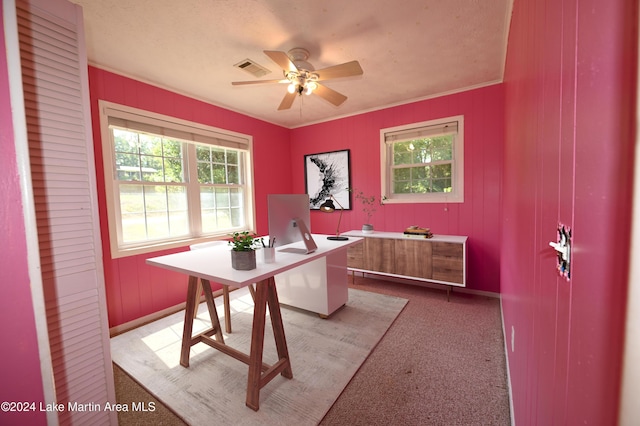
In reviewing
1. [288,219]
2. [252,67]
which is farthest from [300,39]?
[288,219]

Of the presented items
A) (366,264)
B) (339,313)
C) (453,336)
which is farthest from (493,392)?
(366,264)

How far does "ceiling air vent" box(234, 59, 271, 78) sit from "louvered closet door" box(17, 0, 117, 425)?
1.59m

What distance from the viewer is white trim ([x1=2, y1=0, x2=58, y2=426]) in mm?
807

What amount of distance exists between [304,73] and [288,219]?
1264 mm

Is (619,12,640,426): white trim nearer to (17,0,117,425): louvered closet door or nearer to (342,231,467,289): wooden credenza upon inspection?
(17,0,117,425): louvered closet door

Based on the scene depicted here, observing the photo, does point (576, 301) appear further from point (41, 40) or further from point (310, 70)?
point (310, 70)

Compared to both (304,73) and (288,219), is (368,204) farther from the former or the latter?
(304,73)

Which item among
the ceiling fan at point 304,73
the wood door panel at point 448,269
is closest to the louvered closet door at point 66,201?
the ceiling fan at point 304,73

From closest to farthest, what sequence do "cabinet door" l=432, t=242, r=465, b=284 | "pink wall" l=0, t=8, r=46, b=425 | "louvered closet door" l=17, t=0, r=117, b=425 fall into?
"pink wall" l=0, t=8, r=46, b=425
"louvered closet door" l=17, t=0, r=117, b=425
"cabinet door" l=432, t=242, r=465, b=284

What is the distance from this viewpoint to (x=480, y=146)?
319cm

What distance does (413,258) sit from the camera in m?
3.26

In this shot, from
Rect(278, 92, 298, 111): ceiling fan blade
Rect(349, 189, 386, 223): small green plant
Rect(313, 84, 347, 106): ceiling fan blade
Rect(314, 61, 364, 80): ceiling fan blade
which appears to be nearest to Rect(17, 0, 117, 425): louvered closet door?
Rect(314, 61, 364, 80): ceiling fan blade

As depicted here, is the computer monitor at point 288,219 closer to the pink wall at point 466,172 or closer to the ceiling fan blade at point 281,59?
the ceiling fan blade at point 281,59

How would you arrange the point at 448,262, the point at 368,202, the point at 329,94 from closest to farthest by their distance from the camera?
1. the point at 329,94
2. the point at 448,262
3. the point at 368,202
